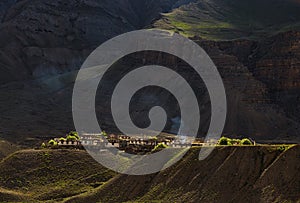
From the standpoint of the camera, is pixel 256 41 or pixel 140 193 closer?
pixel 140 193

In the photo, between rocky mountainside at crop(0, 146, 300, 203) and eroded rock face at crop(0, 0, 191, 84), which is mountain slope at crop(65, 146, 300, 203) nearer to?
rocky mountainside at crop(0, 146, 300, 203)

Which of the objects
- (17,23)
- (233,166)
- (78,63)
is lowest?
(233,166)

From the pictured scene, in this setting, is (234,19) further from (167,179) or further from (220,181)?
(220,181)

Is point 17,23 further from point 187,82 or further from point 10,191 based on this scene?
point 10,191

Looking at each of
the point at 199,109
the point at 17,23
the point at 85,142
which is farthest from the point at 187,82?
the point at 85,142

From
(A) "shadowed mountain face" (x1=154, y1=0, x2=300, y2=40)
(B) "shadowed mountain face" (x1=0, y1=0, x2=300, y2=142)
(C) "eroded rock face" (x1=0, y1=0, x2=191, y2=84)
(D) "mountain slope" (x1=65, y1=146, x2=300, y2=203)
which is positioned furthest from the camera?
(C) "eroded rock face" (x1=0, y1=0, x2=191, y2=84)

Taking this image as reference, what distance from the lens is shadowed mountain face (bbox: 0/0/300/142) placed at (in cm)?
12912

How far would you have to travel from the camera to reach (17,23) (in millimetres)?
186125

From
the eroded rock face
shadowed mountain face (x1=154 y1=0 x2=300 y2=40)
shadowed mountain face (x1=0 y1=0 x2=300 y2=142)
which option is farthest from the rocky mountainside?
the eroded rock face

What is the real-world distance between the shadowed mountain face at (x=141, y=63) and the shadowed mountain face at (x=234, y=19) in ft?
1.06

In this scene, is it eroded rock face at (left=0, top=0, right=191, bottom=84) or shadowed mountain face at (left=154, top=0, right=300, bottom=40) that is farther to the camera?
eroded rock face at (left=0, top=0, right=191, bottom=84)

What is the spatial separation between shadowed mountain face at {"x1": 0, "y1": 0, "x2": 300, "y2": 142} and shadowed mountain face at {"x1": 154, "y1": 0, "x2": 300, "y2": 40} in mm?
322

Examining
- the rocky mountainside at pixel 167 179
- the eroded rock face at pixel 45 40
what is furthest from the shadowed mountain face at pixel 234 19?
the rocky mountainside at pixel 167 179

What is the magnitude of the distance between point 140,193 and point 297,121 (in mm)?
86987
